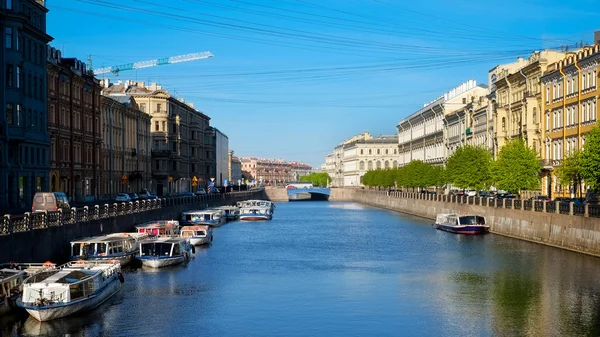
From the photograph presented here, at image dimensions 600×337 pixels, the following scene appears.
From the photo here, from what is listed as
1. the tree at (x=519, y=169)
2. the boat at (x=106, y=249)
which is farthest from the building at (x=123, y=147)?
the boat at (x=106, y=249)

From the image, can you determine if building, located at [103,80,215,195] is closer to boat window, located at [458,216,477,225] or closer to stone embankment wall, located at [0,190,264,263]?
stone embankment wall, located at [0,190,264,263]

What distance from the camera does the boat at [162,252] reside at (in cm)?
4925

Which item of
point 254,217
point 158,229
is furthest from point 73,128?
point 254,217

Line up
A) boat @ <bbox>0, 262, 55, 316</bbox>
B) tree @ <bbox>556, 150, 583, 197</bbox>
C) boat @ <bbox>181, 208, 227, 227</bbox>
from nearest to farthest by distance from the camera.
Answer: boat @ <bbox>0, 262, 55, 316</bbox>, tree @ <bbox>556, 150, 583, 197</bbox>, boat @ <bbox>181, 208, 227, 227</bbox>

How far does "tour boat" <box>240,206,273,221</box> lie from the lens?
107 m

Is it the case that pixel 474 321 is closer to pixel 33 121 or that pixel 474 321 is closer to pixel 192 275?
pixel 192 275

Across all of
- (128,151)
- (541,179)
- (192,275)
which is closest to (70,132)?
(128,151)

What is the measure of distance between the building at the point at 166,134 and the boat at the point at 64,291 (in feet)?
276

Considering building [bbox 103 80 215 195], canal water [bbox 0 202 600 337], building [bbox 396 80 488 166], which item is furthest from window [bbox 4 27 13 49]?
building [bbox 396 80 488 166]

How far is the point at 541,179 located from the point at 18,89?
48.4 meters

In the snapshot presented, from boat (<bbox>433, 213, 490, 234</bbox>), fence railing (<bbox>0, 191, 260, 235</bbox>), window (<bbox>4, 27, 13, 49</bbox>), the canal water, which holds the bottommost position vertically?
the canal water

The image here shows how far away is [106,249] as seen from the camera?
4809 centimetres

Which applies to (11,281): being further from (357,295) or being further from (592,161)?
(592,161)

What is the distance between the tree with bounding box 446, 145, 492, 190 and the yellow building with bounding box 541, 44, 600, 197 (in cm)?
809
